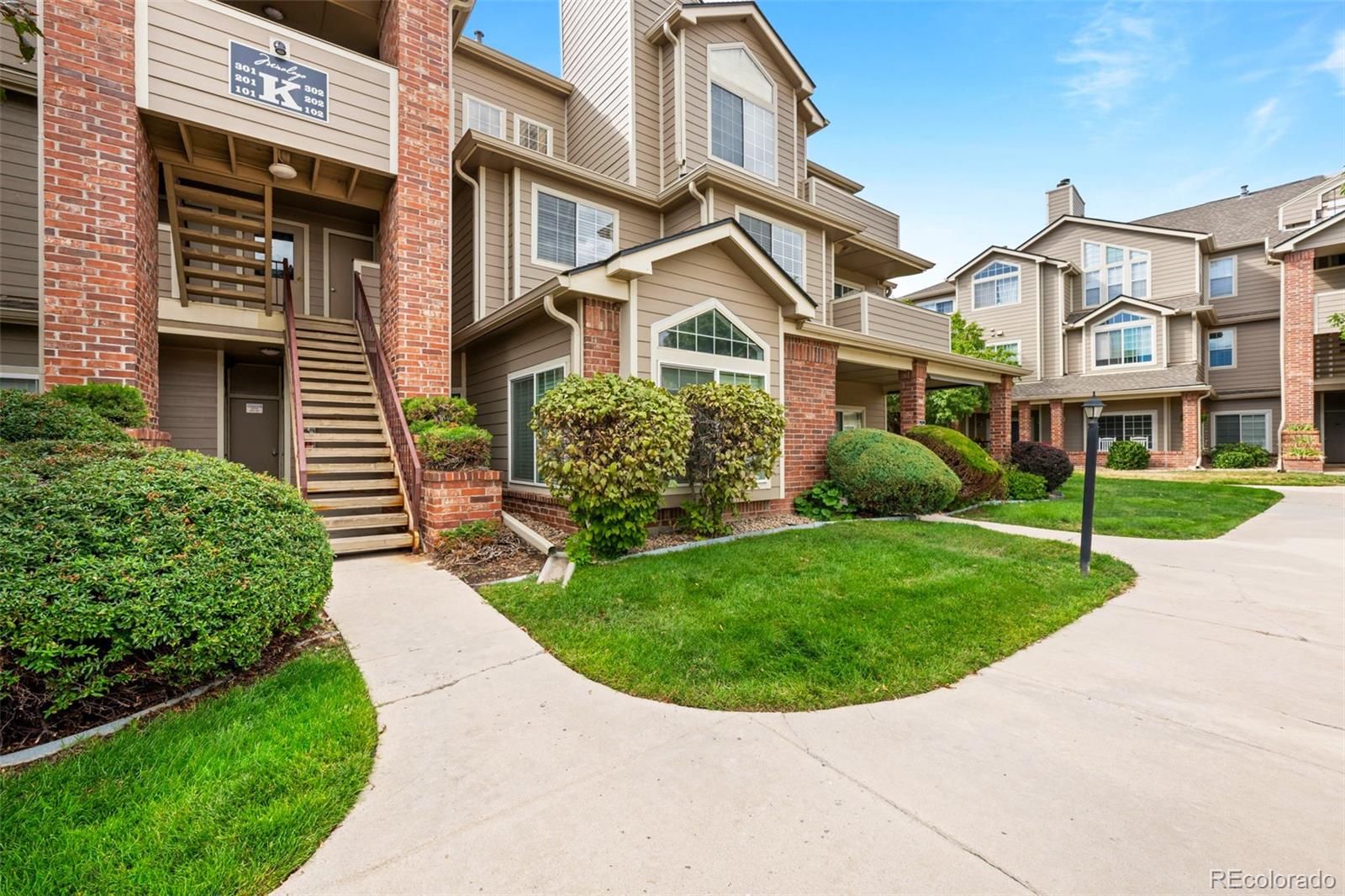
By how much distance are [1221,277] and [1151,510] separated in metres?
18.2

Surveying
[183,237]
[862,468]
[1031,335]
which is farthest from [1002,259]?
[183,237]

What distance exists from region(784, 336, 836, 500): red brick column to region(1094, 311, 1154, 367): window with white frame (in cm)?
1812

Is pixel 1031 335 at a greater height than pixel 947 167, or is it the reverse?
pixel 947 167

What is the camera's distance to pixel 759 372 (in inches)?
331

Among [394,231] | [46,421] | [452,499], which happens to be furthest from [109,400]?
[394,231]

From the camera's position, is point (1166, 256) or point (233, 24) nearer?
point (233, 24)

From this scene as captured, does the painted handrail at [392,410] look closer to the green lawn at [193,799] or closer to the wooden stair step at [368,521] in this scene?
the wooden stair step at [368,521]

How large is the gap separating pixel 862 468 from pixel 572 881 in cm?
785

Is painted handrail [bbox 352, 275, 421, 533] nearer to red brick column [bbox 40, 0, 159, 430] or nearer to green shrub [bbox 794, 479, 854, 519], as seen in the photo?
red brick column [bbox 40, 0, 159, 430]

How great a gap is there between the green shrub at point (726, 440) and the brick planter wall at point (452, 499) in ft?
7.91

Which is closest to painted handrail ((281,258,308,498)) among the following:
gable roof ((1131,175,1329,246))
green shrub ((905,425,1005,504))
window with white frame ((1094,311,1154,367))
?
green shrub ((905,425,1005,504))

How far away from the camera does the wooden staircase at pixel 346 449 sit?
20.8 feet

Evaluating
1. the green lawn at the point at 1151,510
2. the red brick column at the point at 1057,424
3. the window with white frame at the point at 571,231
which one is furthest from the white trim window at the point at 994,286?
the window with white frame at the point at 571,231

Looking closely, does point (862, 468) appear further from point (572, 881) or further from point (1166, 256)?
point (1166, 256)
